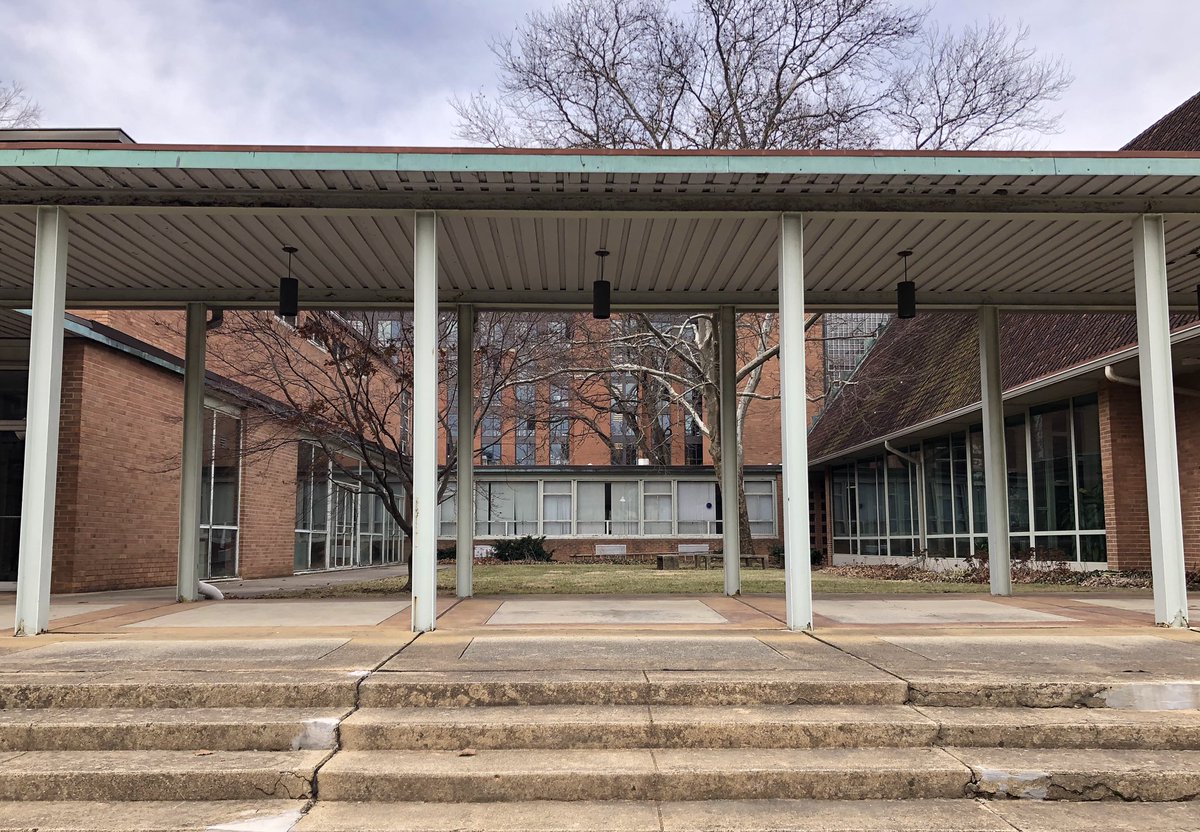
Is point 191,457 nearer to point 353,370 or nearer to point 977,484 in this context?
point 353,370

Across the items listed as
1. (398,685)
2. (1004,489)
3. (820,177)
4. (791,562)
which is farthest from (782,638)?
(1004,489)

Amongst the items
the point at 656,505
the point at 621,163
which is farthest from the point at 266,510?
the point at 656,505

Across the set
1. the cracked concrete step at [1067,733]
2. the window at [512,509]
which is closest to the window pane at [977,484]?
the cracked concrete step at [1067,733]

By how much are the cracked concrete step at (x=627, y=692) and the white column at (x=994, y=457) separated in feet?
20.0

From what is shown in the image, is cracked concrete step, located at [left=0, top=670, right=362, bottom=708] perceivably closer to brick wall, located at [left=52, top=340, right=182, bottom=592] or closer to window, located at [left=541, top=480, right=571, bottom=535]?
brick wall, located at [left=52, top=340, right=182, bottom=592]

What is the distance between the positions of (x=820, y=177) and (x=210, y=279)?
21.8 ft

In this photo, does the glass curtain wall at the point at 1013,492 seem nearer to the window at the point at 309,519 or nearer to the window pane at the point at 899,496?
the window pane at the point at 899,496

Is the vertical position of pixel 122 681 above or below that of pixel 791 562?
below

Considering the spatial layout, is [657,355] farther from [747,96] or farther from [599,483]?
[747,96]

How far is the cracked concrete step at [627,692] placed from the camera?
5.37m

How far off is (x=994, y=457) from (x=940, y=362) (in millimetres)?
11429

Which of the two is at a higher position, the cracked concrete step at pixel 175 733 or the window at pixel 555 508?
the window at pixel 555 508

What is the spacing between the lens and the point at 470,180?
7.53 meters

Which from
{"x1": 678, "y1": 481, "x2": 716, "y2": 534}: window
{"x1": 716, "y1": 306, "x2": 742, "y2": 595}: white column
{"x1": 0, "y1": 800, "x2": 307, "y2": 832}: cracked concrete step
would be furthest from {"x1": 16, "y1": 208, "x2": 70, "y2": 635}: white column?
{"x1": 678, "y1": 481, "x2": 716, "y2": 534}: window
